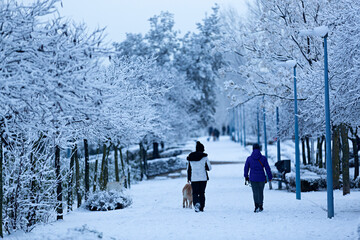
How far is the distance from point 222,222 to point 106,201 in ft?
20.7

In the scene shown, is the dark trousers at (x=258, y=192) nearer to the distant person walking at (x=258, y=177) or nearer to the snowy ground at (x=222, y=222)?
the distant person walking at (x=258, y=177)

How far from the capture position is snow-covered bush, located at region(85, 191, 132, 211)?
59.4 ft

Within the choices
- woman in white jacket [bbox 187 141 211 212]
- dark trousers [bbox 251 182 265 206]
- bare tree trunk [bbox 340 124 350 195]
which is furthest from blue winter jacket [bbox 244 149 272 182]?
bare tree trunk [bbox 340 124 350 195]

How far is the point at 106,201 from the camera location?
18.3 m

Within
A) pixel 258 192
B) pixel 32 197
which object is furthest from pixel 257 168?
pixel 32 197

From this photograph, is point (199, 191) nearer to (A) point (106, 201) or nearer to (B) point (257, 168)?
(B) point (257, 168)

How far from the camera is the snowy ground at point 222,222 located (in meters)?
10.7

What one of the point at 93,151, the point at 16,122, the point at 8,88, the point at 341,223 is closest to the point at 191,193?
the point at 341,223

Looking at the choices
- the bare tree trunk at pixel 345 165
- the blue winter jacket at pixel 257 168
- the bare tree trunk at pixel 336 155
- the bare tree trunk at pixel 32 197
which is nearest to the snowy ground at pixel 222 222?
the bare tree trunk at pixel 32 197

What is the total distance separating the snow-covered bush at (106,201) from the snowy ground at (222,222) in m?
0.31

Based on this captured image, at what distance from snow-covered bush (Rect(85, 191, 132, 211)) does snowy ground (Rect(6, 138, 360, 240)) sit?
12.3 inches

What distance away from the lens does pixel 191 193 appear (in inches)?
658

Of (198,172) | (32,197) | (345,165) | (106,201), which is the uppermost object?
(198,172)

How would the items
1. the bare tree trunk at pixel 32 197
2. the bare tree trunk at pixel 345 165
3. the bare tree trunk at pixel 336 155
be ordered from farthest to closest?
1. the bare tree trunk at pixel 336 155
2. the bare tree trunk at pixel 345 165
3. the bare tree trunk at pixel 32 197
